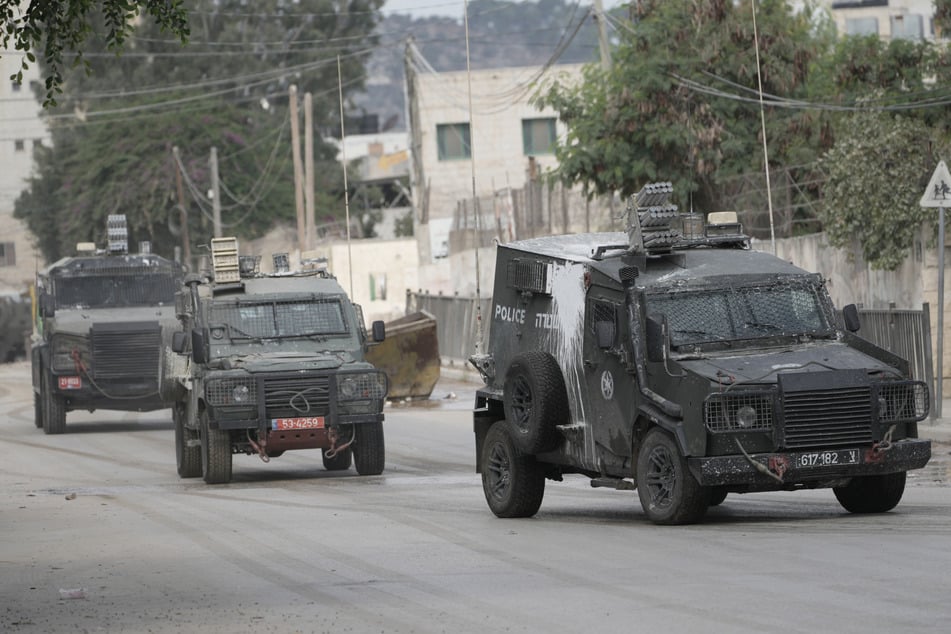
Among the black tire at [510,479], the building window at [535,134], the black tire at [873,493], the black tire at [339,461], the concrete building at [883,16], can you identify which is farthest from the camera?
the concrete building at [883,16]

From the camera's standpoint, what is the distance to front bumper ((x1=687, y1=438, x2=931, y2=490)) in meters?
12.9

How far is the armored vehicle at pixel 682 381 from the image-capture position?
42.5 feet

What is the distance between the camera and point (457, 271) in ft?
186

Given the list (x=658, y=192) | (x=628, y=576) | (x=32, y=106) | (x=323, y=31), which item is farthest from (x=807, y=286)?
(x=32, y=106)

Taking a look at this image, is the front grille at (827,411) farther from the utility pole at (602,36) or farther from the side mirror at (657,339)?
the utility pole at (602,36)

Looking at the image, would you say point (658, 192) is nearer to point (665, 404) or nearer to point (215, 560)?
point (665, 404)

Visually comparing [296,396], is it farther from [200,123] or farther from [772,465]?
[200,123]

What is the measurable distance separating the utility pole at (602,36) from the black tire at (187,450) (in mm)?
18590

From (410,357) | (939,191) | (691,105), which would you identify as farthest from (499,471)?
(691,105)

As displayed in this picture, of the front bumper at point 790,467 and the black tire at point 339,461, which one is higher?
the front bumper at point 790,467

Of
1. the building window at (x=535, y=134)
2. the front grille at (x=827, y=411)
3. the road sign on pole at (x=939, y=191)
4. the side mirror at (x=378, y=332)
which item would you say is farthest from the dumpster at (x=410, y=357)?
the building window at (x=535, y=134)

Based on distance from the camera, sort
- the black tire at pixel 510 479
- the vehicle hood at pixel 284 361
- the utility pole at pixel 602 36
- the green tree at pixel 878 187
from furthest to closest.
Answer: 1. the utility pole at pixel 602 36
2. the green tree at pixel 878 187
3. the vehicle hood at pixel 284 361
4. the black tire at pixel 510 479

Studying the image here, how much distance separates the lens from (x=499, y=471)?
15453mm

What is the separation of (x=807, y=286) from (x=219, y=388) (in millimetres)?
7356
